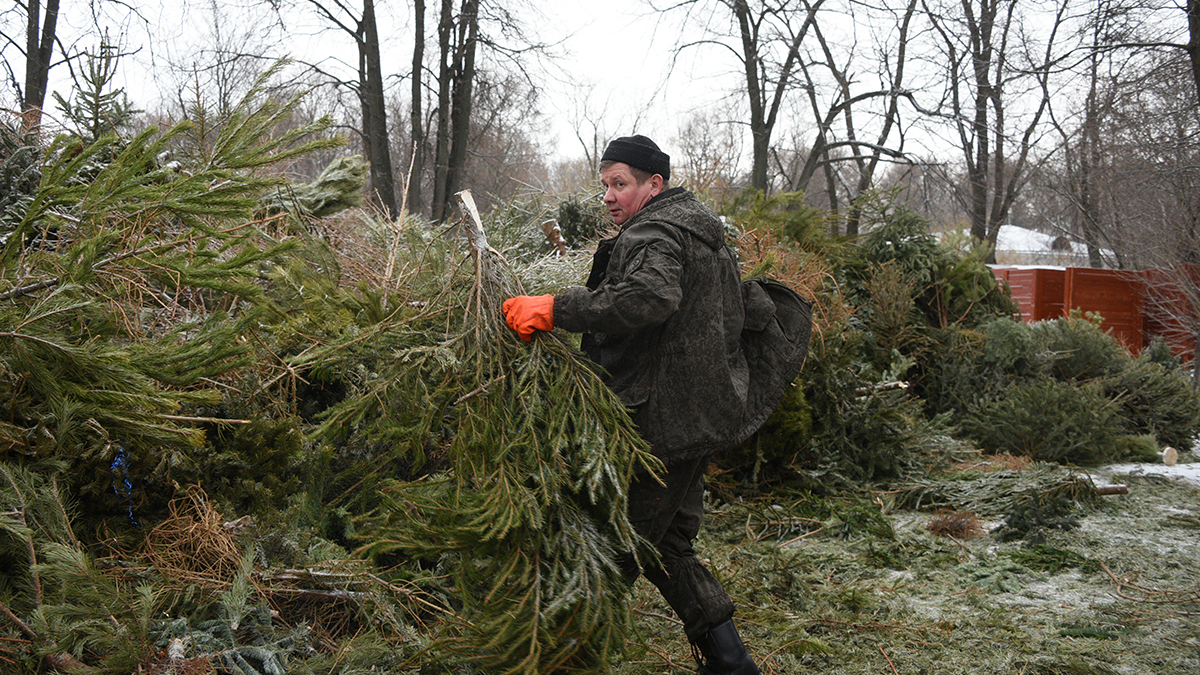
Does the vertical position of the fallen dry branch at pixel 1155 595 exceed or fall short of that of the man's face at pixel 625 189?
it falls short

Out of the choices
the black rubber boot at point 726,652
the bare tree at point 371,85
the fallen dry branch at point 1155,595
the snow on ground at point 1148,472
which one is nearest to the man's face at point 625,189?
the black rubber boot at point 726,652

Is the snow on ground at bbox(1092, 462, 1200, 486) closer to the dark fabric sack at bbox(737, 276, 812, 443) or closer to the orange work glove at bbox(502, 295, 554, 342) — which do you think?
the dark fabric sack at bbox(737, 276, 812, 443)

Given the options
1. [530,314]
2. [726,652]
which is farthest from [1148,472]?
[530,314]

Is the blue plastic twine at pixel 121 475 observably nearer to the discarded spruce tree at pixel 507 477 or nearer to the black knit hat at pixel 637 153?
the discarded spruce tree at pixel 507 477

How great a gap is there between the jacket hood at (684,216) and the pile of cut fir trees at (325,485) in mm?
530

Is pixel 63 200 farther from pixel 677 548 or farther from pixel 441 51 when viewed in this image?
pixel 441 51

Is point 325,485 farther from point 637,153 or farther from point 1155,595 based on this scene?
point 1155,595

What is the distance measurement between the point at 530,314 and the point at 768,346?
34.5 inches

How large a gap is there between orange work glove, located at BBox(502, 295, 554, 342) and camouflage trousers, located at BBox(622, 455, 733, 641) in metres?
0.58

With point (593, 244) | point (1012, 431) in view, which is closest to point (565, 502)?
point (593, 244)

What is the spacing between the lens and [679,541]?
2607 millimetres

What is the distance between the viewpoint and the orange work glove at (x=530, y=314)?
238 cm

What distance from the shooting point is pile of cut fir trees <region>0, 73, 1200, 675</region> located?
2.16 meters

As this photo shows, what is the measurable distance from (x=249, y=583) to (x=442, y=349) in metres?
1.08
